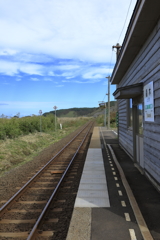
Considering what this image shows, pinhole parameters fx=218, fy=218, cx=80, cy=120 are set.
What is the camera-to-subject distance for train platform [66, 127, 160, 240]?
394cm

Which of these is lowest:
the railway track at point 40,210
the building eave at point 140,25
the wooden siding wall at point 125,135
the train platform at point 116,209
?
the railway track at point 40,210

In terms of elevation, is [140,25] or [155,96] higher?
[140,25]

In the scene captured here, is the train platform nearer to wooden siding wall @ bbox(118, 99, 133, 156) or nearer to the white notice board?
the white notice board

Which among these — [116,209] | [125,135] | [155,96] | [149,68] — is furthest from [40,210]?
[125,135]

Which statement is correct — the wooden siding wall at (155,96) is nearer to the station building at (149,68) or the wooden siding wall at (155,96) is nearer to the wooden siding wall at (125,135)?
the station building at (149,68)

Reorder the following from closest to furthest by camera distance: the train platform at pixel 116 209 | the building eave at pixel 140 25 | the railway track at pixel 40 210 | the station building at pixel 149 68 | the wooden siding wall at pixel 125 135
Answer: the train platform at pixel 116 209
the railway track at pixel 40 210
the building eave at pixel 140 25
the station building at pixel 149 68
the wooden siding wall at pixel 125 135

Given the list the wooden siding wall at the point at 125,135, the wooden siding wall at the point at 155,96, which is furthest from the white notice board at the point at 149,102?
the wooden siding wall at the point at 125,135

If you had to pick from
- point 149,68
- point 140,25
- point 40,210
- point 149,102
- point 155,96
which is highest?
point 140,25

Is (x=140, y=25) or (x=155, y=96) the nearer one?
(x=155, y=96)

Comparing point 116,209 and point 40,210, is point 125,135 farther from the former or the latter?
point 40,210

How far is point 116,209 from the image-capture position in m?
4.98

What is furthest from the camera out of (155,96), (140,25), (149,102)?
(149,102)

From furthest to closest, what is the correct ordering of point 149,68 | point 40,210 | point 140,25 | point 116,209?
point 149,68 < point 140,25 < point 40,210 < point 116,209

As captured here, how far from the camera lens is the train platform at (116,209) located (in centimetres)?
394
